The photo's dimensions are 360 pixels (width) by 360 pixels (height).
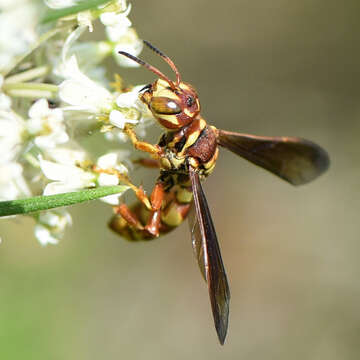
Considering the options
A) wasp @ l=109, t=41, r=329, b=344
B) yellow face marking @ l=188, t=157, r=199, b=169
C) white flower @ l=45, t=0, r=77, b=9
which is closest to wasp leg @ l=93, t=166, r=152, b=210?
wasp @ l=109, t=41, r=329, b=344

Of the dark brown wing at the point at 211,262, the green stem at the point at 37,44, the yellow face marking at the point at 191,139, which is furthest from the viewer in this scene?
the yellow face marking at the point at 191,139

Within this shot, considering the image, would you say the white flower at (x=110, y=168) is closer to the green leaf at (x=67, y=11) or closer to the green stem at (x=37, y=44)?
the green stem at (x=37, y=44)

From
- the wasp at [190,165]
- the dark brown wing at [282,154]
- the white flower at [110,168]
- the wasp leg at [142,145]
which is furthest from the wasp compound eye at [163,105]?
the dark brown wing at [282,154]

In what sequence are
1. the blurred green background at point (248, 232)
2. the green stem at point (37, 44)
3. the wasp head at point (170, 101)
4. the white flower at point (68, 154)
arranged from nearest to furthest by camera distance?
the green stem at point (37, 44) < the white flower at point (68, 154) < the wasp head at point (170, 101) < the blurred green background at point (248, 232)

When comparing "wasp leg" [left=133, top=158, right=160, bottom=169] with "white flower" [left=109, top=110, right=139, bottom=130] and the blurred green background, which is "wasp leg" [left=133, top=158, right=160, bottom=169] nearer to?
"white flower" [left=109, top=110, right=139, bottom=130]

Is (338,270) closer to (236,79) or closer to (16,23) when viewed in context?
(236,79)

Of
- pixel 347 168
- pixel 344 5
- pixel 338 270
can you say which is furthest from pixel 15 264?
pixel 344 5
